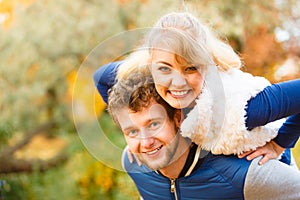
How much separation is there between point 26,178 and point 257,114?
3.13 m

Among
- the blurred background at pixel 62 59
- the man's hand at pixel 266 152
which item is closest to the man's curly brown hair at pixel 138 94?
the man's hand at pixel 266 152

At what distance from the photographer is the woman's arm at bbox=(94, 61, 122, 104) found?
1906mm

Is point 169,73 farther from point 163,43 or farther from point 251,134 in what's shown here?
point 251,134

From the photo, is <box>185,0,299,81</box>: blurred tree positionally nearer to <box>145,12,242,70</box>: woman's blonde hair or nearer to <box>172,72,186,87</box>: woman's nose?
<box>145,12,242,70</box>: woman's blonde hair

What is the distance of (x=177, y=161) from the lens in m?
1.71

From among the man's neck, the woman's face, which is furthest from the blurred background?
the woman's face

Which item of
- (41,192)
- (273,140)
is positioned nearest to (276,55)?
(41,192)

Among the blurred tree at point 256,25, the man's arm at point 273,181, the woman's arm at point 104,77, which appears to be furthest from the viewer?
the blurred tree at point 256,25

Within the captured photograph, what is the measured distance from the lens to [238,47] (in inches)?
185

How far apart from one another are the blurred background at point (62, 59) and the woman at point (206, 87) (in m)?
2.52

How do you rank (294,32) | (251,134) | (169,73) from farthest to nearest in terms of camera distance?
(294,32), (251,134), (169,73)

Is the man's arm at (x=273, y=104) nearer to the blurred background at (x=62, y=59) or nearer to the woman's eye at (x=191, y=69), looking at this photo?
the woman's eye at (x=191, y=69)

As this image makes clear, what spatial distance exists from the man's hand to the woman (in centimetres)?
2

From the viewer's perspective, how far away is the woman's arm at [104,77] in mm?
1906
